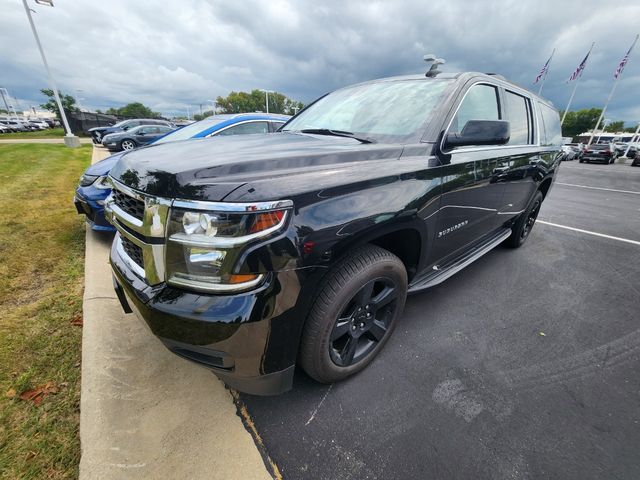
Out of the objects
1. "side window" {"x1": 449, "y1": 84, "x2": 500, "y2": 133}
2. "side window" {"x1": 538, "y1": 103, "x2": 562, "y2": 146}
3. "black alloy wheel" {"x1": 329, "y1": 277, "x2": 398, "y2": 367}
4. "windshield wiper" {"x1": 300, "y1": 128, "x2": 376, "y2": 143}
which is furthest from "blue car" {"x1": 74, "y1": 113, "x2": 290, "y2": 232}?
"side window" {"x1": 538, "y1": 103, "x2": 562, "y2": 146}

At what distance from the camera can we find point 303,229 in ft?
4.34

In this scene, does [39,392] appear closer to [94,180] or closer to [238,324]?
[238,324]

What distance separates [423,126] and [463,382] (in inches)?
66.8

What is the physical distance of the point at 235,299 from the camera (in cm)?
125

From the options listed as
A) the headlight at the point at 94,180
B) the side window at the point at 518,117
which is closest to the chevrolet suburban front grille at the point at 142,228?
the headlight at the point at 94,180

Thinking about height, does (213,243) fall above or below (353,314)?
above

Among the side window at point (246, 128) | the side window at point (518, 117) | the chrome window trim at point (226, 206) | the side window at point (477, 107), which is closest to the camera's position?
the chrome window trim at point (226, 206)

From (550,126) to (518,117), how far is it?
4.54ft

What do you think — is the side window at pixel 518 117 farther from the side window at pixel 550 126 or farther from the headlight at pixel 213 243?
the headlight at pixel 213 243

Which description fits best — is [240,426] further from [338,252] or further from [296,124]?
[296,124]

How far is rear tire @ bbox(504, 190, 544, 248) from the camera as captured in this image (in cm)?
391

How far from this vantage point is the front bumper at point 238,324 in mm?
1261

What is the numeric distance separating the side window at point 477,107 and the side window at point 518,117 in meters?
0.29

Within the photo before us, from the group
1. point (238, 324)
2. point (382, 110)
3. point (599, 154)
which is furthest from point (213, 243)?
point (599, 154)
